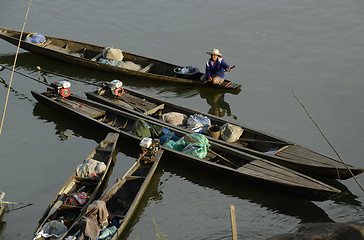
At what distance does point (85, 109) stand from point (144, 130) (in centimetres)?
193

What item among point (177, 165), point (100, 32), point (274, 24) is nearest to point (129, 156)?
point (177, 165)

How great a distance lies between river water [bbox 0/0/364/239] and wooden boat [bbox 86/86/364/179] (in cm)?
65

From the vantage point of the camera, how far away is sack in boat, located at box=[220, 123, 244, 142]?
10258 mm

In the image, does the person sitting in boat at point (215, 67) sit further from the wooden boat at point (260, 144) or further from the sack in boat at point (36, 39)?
the sack in boat at point (36, 39)

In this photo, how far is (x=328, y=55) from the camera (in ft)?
→ 48.7

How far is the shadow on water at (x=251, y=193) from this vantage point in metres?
8.88

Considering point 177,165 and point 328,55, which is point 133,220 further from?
point 328,55

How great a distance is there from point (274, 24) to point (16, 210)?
38.0 feet

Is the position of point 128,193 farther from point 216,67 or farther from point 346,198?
point 216,67

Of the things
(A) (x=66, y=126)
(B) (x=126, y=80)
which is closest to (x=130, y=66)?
(B) (x=126, y=80)

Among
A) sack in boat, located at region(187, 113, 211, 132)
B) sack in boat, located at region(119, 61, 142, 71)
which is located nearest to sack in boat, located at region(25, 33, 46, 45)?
sack in boat, located at region(119, 61, 142, 71)

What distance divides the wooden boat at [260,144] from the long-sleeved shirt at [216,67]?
6.22 feet

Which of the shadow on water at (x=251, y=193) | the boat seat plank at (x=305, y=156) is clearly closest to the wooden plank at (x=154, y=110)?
the shadow on water at (x=251, y=193)

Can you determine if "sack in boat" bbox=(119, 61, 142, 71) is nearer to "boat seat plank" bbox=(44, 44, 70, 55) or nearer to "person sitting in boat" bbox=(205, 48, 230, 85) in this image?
"boat seat plank" bbox=(44, 44, 70, 55)
